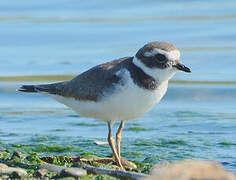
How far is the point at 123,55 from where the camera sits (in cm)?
1385

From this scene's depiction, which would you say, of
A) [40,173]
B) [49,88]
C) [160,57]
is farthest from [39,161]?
[160,57]

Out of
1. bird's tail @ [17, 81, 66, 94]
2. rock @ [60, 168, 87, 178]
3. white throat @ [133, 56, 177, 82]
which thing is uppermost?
white throat @ [133, 56, 177, 82]

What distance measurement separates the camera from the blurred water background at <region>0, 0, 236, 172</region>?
8.81m

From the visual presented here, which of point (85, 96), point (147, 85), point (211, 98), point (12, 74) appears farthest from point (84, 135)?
point (12, 74)

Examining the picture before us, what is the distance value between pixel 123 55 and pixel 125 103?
678 cm

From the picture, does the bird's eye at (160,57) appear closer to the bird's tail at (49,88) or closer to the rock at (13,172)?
the bird's tail at (49,88)

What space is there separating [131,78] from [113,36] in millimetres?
8544

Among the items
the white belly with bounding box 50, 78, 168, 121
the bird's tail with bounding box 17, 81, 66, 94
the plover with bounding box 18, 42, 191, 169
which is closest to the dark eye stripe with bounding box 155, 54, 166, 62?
the plover with bounding box 18, 42, 191, 169

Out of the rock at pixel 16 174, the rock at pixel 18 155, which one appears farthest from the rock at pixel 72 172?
the rock at pixel 18 155

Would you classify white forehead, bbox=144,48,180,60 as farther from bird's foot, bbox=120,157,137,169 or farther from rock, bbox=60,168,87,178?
rock, bbox=60,168,87,178

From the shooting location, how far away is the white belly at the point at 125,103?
23.3 ft

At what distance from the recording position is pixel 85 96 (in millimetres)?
7543

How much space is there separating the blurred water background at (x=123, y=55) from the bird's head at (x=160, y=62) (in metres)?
1.26

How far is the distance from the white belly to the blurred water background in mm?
893
